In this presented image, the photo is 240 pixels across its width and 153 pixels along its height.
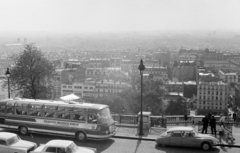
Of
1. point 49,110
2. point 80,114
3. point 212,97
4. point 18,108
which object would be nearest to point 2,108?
point 18,108

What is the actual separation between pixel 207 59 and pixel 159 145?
191 m

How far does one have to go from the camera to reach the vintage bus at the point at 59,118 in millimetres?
16578

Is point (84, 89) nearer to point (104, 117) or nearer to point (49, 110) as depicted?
point (49, 110)

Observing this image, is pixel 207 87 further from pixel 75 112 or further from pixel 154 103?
pixel 75 112

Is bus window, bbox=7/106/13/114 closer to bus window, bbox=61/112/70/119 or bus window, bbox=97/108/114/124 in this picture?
bus window, bbox=61/112/70/119

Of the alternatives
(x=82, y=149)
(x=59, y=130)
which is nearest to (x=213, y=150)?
(x=82, y=149)

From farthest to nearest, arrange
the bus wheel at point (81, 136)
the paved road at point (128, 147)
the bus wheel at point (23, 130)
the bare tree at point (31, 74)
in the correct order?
1. the bare tree at point (31, 74)
2. the bus wheel at point (23, 130)
3. the bus wheel at point (81, 136)
4. the paved road at point (128, 147)

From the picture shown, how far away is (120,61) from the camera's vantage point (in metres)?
188

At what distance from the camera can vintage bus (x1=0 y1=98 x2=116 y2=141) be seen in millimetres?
16578

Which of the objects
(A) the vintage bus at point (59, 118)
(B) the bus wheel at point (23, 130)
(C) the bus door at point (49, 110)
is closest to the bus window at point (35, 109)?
(A) the vintage bus at point (59, 118)

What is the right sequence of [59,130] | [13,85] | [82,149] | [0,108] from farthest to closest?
1. [13,85]
2. [0,108]
3. [59,130]
4. [82,149]

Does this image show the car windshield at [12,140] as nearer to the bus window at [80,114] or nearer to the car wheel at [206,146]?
the bus window at [80,114]

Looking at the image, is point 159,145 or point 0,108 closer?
point 159,145

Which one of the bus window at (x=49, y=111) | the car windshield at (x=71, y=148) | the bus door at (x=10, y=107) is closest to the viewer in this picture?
the car windshield at (x=71, y=148)
